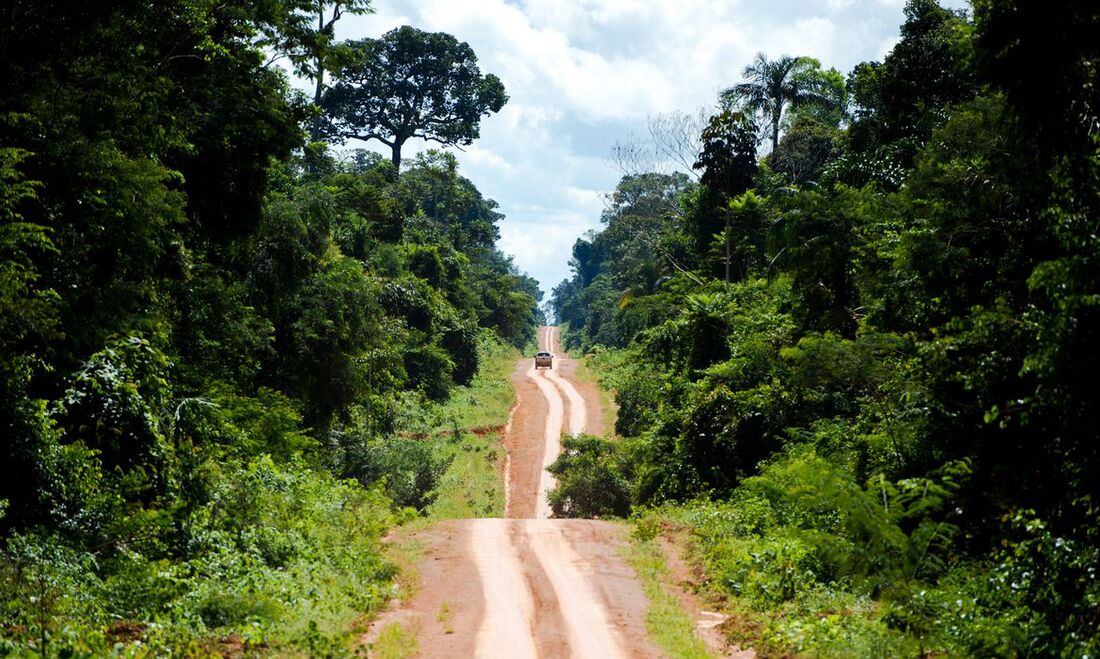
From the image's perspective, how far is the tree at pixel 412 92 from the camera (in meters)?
67.3

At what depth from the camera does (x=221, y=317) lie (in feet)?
74.1

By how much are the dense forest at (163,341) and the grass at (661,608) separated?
4440 millimetres

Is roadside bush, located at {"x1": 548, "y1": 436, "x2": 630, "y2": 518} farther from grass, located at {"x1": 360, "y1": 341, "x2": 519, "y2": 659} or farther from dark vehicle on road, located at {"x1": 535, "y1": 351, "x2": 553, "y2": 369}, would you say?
dark vehicle on road, located at {"x1": 535, "y1": 351, "x2": 553, "y2": 369}

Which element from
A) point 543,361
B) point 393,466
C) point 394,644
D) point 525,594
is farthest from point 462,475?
point 543,361

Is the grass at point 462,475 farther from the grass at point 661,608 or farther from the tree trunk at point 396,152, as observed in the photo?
the tree trunk at point 396,152

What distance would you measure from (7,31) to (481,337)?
2271 inches

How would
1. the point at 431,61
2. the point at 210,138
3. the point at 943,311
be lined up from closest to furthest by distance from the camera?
1. the point at 943,311
2. the point at 210,138
3. the point at 431,61

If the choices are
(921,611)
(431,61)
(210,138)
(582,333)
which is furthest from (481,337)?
(921,611)

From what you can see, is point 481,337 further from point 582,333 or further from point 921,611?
point 921,611

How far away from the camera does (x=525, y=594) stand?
15461mm

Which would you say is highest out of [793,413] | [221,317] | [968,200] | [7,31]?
[7,31]

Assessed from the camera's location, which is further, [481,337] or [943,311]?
[481,337]

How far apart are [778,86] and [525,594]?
38.8 metres

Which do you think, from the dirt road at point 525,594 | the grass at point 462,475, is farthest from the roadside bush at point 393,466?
the dirt road at point 525,594
